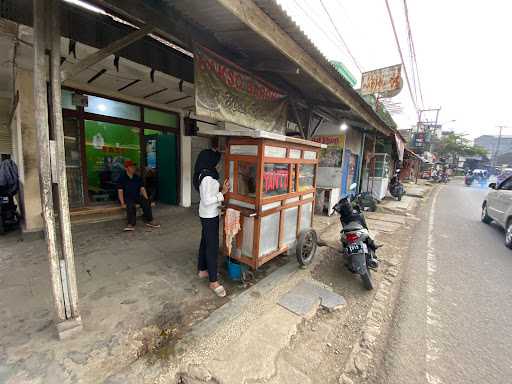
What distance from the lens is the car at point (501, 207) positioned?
18.6ft

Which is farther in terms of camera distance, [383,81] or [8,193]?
[383,81]

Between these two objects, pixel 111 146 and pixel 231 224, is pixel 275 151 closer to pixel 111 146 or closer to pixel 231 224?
pixel 231 224

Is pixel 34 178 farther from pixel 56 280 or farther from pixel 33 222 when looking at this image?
pixel 56 280

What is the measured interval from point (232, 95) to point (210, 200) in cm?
165

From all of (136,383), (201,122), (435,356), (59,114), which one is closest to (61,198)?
(59,114)

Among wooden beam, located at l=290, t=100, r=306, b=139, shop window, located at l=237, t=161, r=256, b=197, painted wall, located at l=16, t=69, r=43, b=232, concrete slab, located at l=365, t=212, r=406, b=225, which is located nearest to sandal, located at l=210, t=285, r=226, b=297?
shop window, located at l=237, t=161, r=256, b=197

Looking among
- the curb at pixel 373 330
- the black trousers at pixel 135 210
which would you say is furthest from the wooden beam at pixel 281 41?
the black trousers at pixel 135 210

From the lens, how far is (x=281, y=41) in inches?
→ 103

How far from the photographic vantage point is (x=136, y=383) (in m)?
1.82

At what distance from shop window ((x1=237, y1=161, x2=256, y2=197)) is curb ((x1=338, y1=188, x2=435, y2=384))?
215 centimetres

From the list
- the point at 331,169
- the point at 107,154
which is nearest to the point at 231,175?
the point at 107,154

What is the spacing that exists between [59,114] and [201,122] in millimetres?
5415

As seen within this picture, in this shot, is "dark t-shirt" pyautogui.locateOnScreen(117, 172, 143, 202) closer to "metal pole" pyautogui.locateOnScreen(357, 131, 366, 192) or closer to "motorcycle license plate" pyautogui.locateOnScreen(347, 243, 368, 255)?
"motorcycle license plate" pyautogui.locateOnScreen(347, 243, 368, 255)

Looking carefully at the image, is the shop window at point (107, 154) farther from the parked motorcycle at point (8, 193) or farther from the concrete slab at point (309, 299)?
the concrete slab at point (309, 299)
